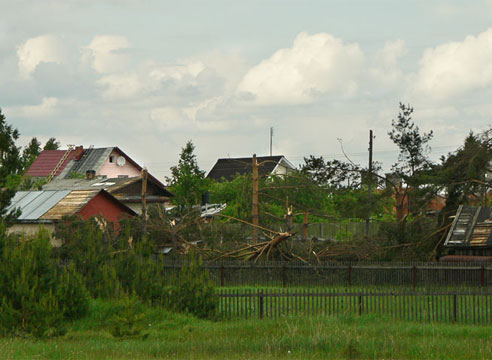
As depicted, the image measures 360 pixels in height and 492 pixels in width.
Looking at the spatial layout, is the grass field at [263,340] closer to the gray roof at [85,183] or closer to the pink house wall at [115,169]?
the gray roof at [85,183]

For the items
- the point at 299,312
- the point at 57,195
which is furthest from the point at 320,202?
the point at 299,312

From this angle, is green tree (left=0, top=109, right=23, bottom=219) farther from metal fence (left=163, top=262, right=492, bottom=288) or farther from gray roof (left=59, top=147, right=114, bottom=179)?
gray roof (left=59, top=147, right=114, bottom=179)

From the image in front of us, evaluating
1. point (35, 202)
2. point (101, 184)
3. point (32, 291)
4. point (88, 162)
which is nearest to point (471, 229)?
point (32, 291)

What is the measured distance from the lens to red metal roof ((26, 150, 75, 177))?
271 ft

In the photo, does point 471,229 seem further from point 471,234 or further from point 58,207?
point 58,207

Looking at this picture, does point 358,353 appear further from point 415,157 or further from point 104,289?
point 415,157

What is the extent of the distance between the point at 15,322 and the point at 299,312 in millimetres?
7093

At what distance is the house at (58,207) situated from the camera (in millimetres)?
39875

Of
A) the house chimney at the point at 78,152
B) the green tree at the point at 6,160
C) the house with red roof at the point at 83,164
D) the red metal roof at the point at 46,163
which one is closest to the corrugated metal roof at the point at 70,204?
the green tree at the point at 6,160

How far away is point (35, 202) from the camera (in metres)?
43.0

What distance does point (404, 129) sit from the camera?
4716 centimetres

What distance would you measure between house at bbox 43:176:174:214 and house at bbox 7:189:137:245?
8750mm

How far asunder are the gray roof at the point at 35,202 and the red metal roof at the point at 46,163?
37.3 meters

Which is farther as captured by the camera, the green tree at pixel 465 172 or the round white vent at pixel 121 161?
the round white vent at pixel 121 161
